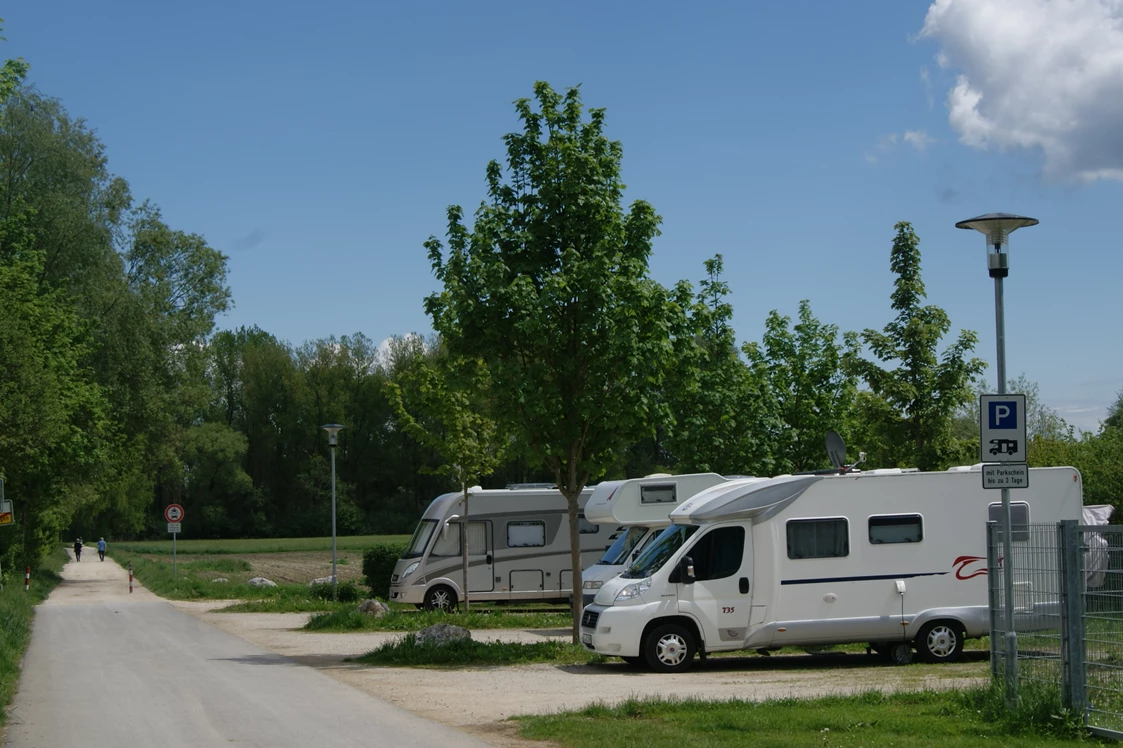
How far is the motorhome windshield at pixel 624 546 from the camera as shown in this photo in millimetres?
21719

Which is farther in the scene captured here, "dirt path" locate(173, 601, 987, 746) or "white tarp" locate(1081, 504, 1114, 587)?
"dirt path" locate(173, 601, 987, 746)

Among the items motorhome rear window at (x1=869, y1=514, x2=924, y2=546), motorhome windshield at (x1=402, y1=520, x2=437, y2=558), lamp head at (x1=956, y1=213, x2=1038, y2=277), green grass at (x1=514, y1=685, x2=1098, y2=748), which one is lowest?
green grass at (x1=514, y1=685, x2=1098, y2=748)

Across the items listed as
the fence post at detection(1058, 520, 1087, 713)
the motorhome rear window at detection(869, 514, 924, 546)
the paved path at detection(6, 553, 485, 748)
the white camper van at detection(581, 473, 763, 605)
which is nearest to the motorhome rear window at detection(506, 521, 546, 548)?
the white camper van at detection(581, 473, 763, 605)

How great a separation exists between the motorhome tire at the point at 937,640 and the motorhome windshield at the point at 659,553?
3.48m

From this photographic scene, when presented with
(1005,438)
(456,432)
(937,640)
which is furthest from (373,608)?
(1005,438)

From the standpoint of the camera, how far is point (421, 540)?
2822 cm

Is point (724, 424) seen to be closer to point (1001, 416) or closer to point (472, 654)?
point (472, 654)

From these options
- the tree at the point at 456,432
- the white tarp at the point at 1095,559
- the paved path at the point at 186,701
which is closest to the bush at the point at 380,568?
the tree at the point at 456,432

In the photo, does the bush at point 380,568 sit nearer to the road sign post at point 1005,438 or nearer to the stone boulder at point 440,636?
the stone boulder at point 440,636

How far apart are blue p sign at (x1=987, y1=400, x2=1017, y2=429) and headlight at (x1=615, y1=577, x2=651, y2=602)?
19.9ft

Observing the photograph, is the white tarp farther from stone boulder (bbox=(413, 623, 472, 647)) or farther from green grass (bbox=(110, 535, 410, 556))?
green grass (bbox=(110, 535, 410, 556))

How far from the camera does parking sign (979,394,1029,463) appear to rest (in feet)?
35.2

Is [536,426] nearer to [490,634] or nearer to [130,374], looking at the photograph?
[490,634]

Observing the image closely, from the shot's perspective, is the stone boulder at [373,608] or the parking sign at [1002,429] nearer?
the parking sign at [1002,429]
